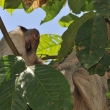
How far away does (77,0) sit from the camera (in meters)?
1.88

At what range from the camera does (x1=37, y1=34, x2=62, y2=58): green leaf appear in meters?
2.94

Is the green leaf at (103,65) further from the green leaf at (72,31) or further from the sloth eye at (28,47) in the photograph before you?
the sloth eye at (28,47)

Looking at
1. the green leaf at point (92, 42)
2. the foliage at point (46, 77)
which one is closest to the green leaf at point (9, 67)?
the foliage at point (46, 77)

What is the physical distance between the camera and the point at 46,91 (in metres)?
1.24

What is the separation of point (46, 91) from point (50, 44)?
172 centimetres

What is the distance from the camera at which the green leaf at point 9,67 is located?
130 centimetres

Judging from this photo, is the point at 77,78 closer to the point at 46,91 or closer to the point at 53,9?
the point at 53,9

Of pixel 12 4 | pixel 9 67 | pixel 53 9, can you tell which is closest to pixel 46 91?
pixel 9 67

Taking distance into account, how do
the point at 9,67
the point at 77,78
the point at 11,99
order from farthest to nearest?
the point at 77,78 < the point at 9,67 < the point at 11,99

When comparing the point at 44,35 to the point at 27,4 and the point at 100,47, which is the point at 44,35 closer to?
the point at 27,4

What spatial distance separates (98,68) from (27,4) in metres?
0.57

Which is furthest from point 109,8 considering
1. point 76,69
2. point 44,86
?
point 76,69

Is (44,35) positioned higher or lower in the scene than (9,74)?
lower

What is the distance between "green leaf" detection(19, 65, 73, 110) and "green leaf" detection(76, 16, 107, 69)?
0.89 ft
